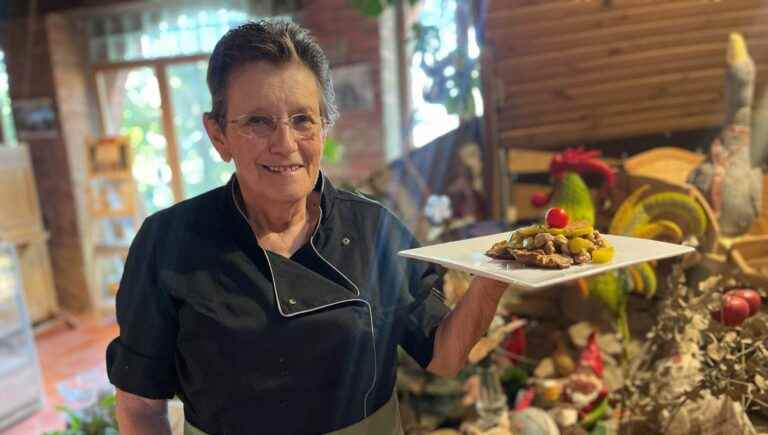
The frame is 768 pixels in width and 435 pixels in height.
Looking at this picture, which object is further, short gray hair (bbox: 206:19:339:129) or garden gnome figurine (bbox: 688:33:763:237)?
garden gnome figurine (bbox: 688:33:763:237)

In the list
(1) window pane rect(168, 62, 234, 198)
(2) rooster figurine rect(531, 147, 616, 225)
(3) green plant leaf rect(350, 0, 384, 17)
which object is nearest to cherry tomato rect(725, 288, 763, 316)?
(2) rooster figurine rect(531, 147, 616, 225)

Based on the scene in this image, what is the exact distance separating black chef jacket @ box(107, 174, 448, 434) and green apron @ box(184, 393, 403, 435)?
1 cm

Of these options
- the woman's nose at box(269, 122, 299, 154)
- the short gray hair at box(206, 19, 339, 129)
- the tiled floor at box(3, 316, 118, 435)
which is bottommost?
the tiled floor at box(3, 316, 118, 435)

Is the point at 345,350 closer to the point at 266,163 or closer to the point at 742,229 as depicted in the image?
the point at 266,163

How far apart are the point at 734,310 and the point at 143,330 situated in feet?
3.69

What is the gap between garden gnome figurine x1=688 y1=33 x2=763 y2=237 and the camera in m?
1.64

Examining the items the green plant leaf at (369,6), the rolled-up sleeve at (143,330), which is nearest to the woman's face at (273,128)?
the rolled-up sleeve at (143,330)

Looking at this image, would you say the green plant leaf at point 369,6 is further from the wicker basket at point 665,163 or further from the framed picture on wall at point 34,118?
the framed picture on wall at point 34,118

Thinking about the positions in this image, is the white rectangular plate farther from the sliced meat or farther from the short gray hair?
the short gray hair

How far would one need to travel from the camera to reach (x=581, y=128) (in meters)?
2.06

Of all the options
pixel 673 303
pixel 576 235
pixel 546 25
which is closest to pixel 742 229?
pixel 673 303

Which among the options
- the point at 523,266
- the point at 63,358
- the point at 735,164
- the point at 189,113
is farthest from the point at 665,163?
the point at 63,358

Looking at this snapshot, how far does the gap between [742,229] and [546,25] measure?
2.94 feet

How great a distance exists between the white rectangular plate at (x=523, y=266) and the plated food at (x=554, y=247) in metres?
0.02
